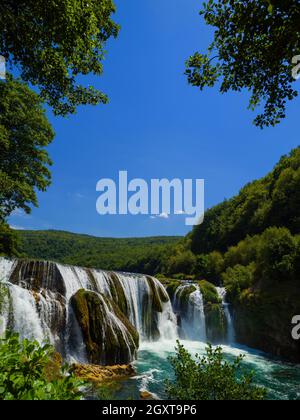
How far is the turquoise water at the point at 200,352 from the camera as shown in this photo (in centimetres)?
1426

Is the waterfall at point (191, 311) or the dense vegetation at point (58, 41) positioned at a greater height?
the dense vegetation at point (58, 41)

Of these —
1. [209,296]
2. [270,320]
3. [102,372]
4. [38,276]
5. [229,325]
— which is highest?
[38,276]

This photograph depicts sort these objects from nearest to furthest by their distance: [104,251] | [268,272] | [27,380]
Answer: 1. [27,380]
2. [268,272]
3. [104,251]

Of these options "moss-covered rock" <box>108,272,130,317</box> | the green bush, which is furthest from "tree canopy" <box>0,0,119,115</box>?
"moss-covered rock" <box>108,272,130,317</box>

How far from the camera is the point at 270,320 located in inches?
950

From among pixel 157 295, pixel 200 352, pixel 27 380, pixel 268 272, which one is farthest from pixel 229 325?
pixel 27 380

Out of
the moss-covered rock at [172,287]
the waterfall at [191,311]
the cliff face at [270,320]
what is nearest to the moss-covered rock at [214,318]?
the waterfall at [191,311]

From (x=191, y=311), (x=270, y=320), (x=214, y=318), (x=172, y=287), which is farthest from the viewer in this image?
(x=172, y=287)

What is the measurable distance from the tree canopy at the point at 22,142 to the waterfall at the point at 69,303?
15.0ft

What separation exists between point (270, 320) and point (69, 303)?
15.7m

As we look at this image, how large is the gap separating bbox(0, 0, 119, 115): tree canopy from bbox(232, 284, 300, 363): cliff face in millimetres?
21052

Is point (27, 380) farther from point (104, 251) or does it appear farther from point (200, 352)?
point (104, 251)

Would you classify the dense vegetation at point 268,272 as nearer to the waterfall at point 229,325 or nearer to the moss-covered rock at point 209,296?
the waterfall at point 229,325
